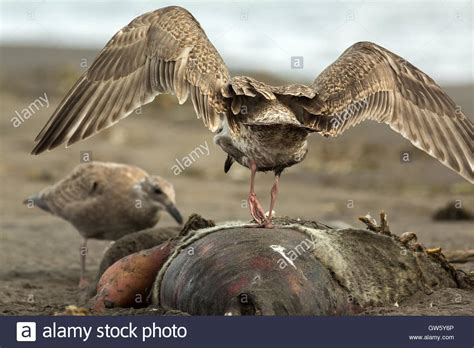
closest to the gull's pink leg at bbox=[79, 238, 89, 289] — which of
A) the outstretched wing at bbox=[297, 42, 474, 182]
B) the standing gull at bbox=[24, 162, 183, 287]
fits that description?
the standing gull at bbox=[24, 162, 183, 287]

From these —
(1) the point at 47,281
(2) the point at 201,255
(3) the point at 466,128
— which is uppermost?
(3) the point at 466,128

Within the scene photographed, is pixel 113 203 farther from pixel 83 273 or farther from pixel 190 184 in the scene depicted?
pixel 190 184

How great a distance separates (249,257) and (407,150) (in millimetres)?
10662

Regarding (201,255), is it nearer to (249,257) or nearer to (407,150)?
(249,257)

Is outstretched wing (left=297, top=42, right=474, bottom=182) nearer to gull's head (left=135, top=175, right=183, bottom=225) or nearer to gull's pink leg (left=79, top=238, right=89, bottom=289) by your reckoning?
gull's pink leg (left=79, top=238, right=89, bottom=289)

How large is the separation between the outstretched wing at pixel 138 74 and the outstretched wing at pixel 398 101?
90cm

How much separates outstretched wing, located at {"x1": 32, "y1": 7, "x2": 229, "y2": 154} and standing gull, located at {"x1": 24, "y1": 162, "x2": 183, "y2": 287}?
7.68 ft

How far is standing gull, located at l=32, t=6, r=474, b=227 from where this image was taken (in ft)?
23.7

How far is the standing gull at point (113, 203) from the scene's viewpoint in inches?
418

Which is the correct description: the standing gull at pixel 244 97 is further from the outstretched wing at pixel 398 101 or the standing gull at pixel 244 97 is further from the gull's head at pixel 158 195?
the gull's head at pixel 158 195

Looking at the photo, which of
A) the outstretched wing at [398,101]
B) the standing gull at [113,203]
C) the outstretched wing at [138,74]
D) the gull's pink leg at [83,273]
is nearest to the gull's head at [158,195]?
the standing gull at [113,203]

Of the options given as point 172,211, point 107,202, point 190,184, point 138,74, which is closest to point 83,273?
point 107,202

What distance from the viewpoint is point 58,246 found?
11.8 m

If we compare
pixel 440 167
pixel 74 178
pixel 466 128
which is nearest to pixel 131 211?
pixel 74 178
